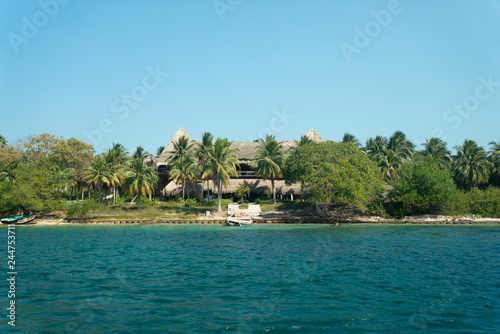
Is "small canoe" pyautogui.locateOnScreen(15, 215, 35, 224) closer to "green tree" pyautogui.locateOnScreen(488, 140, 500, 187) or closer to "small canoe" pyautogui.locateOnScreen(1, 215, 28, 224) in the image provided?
"small canoe" pyautogui.locateOnScreen(1, 215, 28, 224)

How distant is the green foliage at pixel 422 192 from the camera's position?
47.8m

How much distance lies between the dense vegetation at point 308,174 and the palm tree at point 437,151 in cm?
18

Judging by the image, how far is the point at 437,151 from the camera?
66375 mm

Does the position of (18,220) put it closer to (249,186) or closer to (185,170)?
(185,170)

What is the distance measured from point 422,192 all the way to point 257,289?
41199mm

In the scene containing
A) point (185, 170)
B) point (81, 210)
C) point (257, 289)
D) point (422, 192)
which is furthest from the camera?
point (185, 170)

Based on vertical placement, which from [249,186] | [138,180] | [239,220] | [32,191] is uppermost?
[138,180]

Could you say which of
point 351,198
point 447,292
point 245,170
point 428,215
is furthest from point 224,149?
point 447,292

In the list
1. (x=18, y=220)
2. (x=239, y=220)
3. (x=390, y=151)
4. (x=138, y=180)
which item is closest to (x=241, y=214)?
(x=239, y=220)

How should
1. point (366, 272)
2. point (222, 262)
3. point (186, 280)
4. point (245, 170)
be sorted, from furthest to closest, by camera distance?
point (245, 170)
point (222, 262)
point (366, 272)
point (186, 280)

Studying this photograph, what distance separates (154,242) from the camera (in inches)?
1193

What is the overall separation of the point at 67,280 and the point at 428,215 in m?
47.3

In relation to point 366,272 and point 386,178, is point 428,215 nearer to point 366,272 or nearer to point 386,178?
point 386,178

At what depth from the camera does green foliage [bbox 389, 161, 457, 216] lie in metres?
47.8
